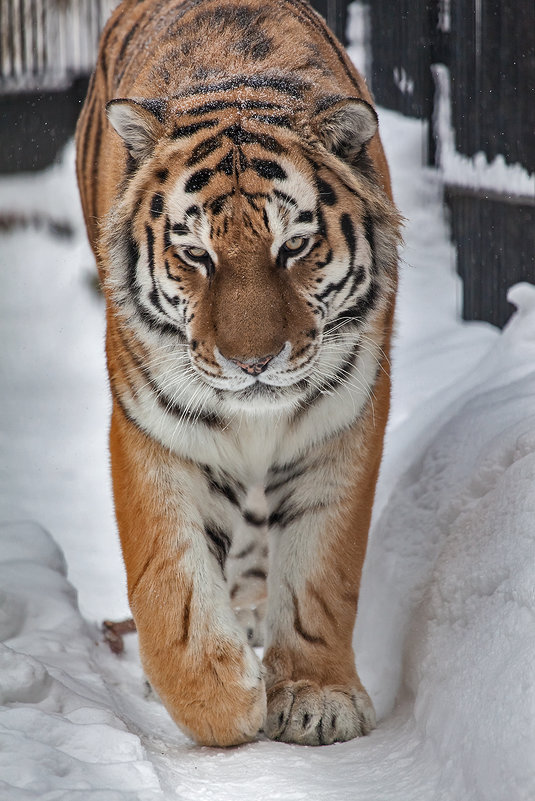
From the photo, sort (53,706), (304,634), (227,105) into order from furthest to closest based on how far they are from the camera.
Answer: (304,634) < (227,105) < (53,706)

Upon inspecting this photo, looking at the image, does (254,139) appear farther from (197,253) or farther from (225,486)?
(225,486)

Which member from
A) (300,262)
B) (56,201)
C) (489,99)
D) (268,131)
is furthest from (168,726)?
(56,201)

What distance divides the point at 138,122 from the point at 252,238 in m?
0.33

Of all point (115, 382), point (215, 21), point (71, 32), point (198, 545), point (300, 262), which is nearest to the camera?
point (300, 262)

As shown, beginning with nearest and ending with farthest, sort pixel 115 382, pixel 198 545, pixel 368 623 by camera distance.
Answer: pixel 198 545 < pixel 115 382 < pixel 368 623

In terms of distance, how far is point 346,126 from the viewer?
6.37 ft

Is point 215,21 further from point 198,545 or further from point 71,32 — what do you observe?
point 71,32

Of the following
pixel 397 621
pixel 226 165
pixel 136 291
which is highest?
pixel 226 165

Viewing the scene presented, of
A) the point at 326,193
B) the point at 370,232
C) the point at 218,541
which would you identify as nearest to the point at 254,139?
the point at 326,193

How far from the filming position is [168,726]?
2195 mm

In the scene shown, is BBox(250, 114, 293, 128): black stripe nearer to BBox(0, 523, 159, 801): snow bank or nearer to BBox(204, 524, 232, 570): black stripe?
BBox(204, 524, 232, 570): black stripe

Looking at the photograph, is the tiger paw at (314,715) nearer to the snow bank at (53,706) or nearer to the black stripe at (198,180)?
the snow bank at (53,706)

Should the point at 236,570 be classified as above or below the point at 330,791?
below

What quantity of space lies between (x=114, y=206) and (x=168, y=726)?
1.04 m
